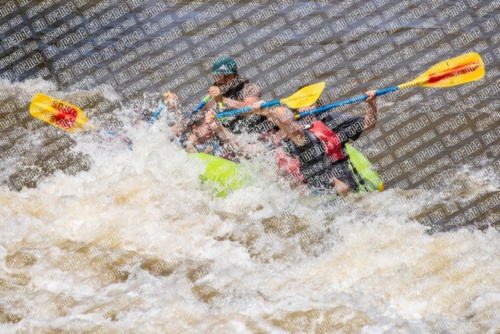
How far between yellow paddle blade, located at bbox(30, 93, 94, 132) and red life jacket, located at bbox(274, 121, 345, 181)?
8.42 feet

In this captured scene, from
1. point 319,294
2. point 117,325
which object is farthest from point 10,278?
point 319,294

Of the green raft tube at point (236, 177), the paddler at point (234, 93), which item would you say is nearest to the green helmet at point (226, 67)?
the paddler at point (234, 93)

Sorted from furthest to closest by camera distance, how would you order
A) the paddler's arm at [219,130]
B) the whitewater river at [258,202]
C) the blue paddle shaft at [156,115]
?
the blue paddle shaft at [156,115] < the paddler's arm at [219,130] < the whitewater river at [258,202]

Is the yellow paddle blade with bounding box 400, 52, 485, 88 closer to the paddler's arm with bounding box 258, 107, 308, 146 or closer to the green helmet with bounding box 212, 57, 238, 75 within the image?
the paddler's arm with bounding box 258, 107, 308, 146

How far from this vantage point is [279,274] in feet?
14.8

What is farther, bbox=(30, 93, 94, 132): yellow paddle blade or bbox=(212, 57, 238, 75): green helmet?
bbox=(30, 93, 94, 132): yellow paddle blade

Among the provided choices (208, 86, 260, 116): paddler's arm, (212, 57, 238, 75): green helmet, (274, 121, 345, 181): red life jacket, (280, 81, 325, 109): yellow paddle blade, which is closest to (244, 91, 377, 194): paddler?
(274, 121, 345, 181): red life jacket

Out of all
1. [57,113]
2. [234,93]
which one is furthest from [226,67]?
[57,113]

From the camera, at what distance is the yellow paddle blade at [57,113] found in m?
6.88

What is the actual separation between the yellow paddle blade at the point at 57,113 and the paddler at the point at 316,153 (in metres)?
2.53

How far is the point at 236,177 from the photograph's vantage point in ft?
18.5

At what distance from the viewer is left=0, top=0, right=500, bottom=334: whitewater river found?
161 inches

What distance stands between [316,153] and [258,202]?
64 centimetres

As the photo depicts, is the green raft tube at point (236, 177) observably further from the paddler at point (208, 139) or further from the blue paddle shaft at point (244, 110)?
the blue paddle shaft at point (244, 110)
